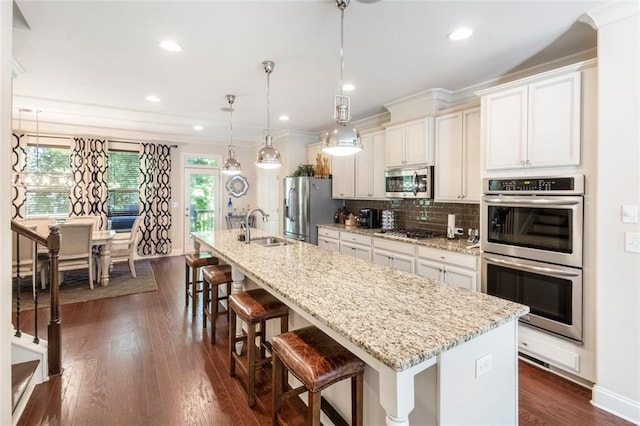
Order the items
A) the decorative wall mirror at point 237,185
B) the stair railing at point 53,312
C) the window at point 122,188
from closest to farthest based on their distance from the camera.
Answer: the stair railing at point 53,312
the window at point 122,188
the decorative wall mirror at point 237,185

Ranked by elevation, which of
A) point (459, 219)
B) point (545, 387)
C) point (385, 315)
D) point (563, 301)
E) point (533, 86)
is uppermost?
point (533, 86)

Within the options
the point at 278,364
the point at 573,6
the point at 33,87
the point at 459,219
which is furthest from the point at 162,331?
the point at 573,6

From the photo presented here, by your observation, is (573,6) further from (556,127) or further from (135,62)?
(135,62)

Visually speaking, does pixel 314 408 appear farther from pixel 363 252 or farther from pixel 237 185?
pixel 237 185

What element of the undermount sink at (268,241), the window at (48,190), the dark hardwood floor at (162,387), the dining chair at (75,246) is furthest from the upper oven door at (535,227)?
the window at (48,190)

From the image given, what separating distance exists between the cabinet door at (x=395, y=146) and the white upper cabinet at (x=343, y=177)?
2.97 ft

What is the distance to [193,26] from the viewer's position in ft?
7.93

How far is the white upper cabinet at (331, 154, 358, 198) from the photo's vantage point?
5230mm

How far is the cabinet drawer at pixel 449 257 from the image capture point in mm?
3061

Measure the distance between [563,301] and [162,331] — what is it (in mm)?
3679

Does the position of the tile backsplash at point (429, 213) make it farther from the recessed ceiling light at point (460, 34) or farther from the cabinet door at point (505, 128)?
the recessed ceiling light at point (460, 34)

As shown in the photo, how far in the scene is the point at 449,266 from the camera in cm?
326

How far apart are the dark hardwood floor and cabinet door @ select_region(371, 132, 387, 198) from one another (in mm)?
2767

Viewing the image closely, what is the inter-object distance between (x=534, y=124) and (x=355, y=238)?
2605 millimetres
